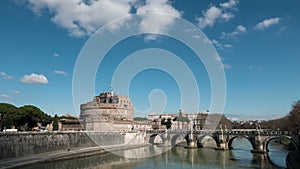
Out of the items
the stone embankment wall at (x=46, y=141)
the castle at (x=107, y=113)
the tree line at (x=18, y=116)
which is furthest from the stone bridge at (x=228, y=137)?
the tree line at (x=18, y=116)

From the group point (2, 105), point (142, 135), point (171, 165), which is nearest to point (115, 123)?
point (142, 135)

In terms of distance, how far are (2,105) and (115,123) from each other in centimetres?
2015

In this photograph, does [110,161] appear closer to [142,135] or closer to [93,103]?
[142,135]

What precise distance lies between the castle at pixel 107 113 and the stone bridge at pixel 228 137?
6.34 meters

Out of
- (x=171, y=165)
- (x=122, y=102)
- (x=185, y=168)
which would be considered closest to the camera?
(x=185, y=168)

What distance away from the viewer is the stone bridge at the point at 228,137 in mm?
32375

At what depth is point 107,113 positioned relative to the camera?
5534cm

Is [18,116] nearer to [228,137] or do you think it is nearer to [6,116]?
[6,116]

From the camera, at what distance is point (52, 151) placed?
27.3 m

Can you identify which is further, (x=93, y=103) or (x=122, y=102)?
(x=122, y=102)

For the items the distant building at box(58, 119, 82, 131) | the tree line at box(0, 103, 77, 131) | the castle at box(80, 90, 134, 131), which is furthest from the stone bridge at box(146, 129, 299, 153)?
the tree line at box(0, 103, 77, 131)

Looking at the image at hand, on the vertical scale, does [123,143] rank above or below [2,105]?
below

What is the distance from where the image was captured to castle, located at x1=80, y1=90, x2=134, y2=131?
49031 millimetres

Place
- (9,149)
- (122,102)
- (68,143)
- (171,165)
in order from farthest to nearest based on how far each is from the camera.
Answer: (122,102), (68,143), (171,165), (9,149)
